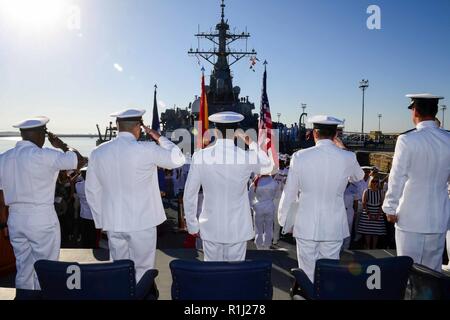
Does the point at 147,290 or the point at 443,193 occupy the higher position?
the point at 443,193

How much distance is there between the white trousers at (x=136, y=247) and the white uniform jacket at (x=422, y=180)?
221 centimetres

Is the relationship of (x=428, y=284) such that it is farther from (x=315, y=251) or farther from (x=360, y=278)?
(x=315, y=251)

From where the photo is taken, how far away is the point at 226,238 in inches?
131

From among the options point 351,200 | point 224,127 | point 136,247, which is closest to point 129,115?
point 224,127

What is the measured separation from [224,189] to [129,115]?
1085mm

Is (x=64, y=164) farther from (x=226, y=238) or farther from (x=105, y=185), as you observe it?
(x=226, y=238)

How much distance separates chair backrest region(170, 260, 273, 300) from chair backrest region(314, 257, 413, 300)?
0.35 meters

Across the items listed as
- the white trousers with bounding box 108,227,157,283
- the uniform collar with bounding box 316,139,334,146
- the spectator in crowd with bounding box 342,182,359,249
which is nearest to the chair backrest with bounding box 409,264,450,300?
the uniform collar with bounding box 316,139,334,146

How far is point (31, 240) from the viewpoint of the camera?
3430 millimetres

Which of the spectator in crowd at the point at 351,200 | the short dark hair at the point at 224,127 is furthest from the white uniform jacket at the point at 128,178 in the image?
the spectator in crowd at the point at 351,200

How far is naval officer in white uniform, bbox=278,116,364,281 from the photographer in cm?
322

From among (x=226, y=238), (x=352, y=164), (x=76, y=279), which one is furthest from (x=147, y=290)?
(x=352, y=164)

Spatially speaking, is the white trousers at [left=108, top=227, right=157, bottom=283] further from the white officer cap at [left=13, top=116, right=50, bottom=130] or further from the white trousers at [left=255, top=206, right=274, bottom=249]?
the white trousers at [left=255, top=206, right=274, bottom=249]
